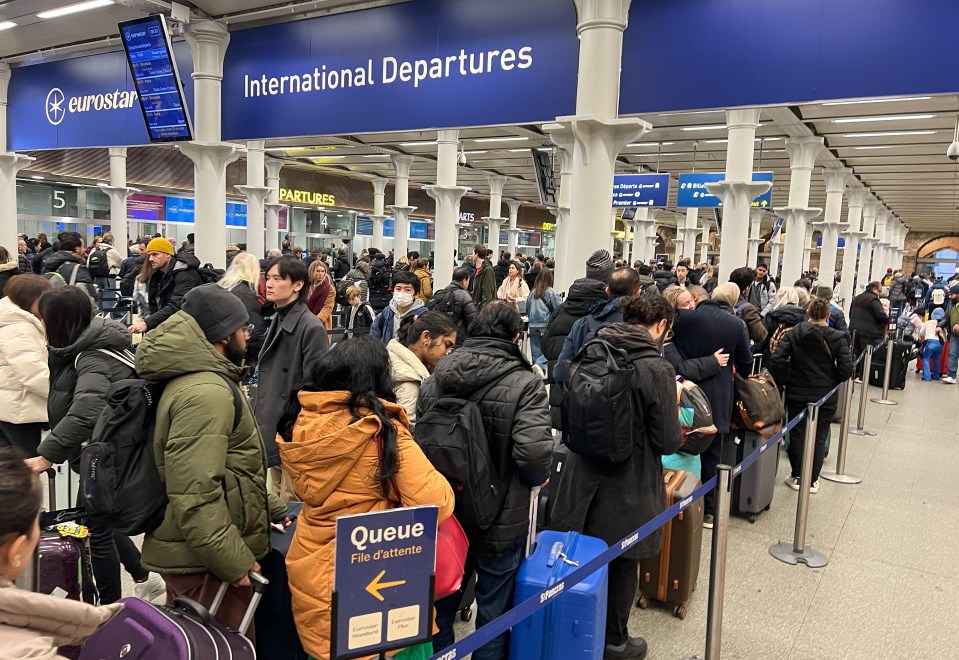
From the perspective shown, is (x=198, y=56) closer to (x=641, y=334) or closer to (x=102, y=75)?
(x=102, y=75)

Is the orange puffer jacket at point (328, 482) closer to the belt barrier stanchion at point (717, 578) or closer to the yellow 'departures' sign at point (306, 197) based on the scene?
the belt barrier stanchion at point (717, 578)

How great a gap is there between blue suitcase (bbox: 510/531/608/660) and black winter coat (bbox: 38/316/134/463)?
5.87ft

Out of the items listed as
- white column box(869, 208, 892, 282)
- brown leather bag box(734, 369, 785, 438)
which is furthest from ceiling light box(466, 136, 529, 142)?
white column box(869, 208, 892, 282)

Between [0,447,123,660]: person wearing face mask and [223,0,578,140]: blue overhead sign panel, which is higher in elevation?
[223,0,578,140]: blue overhead sign panel

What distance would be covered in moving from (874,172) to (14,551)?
72.4 feet

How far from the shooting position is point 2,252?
6379mm

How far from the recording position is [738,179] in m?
10.9

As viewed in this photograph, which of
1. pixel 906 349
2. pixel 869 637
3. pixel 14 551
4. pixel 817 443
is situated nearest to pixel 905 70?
pixel 817 443

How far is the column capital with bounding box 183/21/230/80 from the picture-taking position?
763 centimetres

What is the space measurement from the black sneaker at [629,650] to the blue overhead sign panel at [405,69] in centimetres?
424

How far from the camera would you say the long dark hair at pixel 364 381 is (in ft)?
6.66

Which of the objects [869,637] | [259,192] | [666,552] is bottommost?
[869,637]

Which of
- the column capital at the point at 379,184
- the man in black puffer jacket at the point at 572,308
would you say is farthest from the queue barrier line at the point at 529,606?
the column capital at the point at 379,184

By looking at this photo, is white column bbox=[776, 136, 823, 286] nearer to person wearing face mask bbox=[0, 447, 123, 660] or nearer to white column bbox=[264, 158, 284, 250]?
white column bbox=[264, 158, 284, 250]
